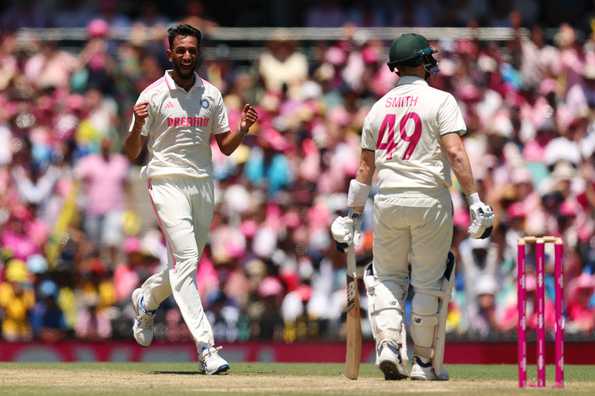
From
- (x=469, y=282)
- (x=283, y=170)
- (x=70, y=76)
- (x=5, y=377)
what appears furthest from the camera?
(x=70, y=76)

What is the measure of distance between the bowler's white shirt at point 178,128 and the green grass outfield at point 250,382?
1342 millimetres

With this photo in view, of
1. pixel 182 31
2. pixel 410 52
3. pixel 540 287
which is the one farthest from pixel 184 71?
pixel 540 287

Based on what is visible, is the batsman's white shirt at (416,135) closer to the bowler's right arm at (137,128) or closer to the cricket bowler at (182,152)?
the cricket bowler at (182,152)

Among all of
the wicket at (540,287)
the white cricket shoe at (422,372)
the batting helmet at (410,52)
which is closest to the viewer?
the wicket at (540,287)

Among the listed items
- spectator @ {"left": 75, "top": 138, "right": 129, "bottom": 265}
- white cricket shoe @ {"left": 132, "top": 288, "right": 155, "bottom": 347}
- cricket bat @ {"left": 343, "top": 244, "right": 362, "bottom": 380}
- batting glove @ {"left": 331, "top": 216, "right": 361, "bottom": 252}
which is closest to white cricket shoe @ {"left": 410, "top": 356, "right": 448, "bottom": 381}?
cricket bat @ {"left": 343, "top": 244, "right": 362, "bottom": 380}

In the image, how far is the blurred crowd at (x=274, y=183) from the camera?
587 inches

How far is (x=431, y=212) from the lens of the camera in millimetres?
9586

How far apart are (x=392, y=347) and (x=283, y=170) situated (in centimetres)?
712

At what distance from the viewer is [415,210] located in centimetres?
958

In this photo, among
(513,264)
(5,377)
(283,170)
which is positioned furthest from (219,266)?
(5,377)

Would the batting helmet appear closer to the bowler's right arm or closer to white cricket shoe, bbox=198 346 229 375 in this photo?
the bowler's right arm

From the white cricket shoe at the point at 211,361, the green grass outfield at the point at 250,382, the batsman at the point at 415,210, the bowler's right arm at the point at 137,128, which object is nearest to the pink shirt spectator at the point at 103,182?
the green grass outfield at the point at 250,382

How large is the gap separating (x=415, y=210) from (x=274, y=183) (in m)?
6.97

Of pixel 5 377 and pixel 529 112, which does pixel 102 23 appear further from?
pixel 5 377
